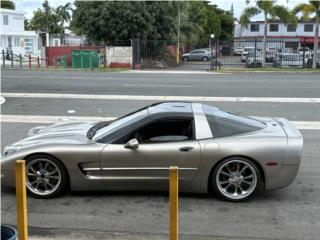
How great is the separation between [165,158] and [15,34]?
5426cm

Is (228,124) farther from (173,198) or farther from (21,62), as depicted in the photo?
(21,62)

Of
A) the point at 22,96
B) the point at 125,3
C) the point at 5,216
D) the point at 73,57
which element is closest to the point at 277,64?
the point at 125,3

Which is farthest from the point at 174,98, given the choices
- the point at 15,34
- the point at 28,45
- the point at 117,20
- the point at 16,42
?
the point at 28,45

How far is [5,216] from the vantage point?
220 inches

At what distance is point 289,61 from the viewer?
35938 mm

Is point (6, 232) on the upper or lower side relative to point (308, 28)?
lower

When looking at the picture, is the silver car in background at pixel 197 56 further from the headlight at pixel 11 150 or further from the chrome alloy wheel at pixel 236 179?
the chrome alloy wheel at pixel 236 179

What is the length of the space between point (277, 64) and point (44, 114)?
25367 millimetres

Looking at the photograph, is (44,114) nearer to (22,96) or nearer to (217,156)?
(22,96)

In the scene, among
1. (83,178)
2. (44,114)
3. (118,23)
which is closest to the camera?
(83,178)

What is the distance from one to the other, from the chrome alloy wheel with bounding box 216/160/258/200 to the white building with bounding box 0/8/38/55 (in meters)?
50.6

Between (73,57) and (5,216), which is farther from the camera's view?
(73,57)

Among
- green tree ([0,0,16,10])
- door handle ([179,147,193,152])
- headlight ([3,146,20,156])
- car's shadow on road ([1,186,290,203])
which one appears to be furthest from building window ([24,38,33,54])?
door handle ([179,147,193,152])

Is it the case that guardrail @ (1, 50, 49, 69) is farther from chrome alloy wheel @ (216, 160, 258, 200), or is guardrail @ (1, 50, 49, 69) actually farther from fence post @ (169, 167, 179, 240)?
fence post @ (169, 167, 179, 240)
